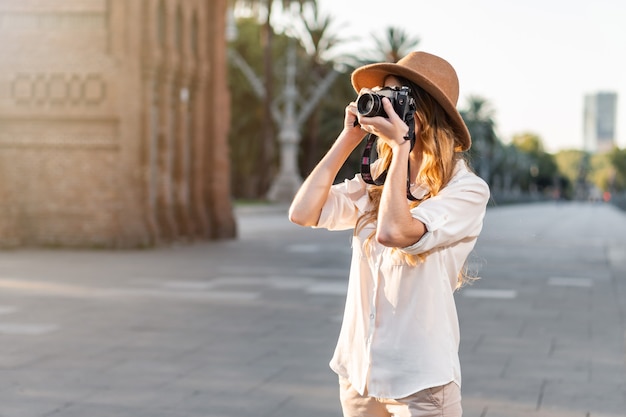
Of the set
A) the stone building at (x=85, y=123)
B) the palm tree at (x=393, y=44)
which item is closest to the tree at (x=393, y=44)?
the palm tree at (x=393, y=44)

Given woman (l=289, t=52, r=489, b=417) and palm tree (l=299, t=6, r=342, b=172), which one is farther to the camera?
palm tree (l=299, t=6, r=342, b=172)

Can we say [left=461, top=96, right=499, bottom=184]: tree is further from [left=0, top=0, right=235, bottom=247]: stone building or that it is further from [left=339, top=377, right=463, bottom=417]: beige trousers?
[left=339, top=377, right=463, bottom=417]: beige trousers

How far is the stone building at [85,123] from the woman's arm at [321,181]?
16.8m

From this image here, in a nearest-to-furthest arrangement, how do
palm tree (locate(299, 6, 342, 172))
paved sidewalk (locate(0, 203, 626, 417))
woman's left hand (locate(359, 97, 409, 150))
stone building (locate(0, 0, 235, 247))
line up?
woman's left hand (locate(359, 97, 409, 150)) → paved sidewalk (locate(0, 203, 626, 417)) → stone building (locate(0, 0, 235, 247)) → palm tree (locate(299, 6, 342, 172))

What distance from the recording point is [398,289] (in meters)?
3.05

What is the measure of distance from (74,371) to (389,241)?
486cm

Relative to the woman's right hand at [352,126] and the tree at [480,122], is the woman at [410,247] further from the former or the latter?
the tree at [480,122]

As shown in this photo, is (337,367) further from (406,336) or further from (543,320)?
(543,320)

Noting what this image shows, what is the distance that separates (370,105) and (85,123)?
1797 cm

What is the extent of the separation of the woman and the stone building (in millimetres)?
16964

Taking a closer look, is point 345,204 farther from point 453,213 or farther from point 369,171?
point 453,213

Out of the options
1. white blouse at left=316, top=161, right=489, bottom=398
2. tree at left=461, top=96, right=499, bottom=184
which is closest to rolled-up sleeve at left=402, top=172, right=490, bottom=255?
white blouse at left=316, top=161, right=489, bottom=398

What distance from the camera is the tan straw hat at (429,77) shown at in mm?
3027

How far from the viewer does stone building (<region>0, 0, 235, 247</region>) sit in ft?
65.5
